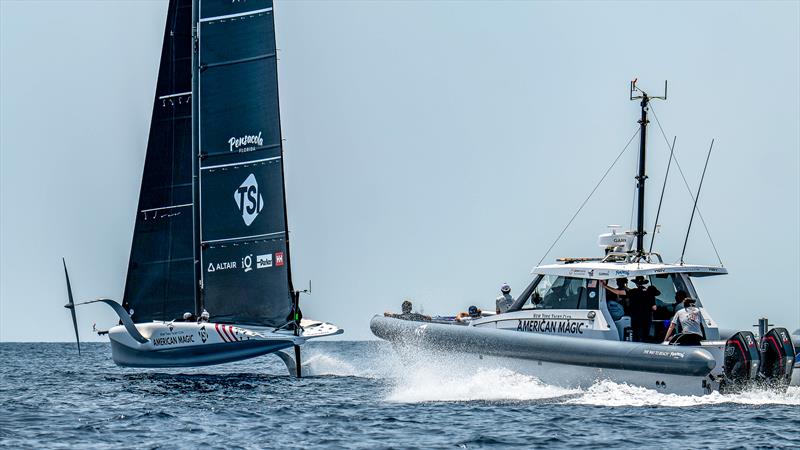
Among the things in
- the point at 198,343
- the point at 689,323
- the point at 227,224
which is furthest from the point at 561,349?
the point at 227,224

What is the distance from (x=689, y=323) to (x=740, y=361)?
1.20m

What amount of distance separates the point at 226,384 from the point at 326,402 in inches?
237

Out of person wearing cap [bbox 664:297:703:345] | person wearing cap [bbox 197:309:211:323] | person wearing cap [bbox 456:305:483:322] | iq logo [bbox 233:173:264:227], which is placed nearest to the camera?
person wearing cap [bbox 664:297:703:345]

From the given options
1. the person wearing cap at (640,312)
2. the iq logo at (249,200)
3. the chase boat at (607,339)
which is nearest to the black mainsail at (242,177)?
the iq logo at (249,200)

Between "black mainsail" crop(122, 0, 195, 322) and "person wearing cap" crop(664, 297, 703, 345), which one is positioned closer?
"person wearing cap" crop(664, 297, 703, 345)

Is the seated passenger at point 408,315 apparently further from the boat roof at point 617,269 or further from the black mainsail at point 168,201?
the black mainsail at point 168,201

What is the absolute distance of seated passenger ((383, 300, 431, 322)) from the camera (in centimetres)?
2886

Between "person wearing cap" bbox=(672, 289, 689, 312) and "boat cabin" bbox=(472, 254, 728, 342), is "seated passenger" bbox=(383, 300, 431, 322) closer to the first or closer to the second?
"boat cabin" bbox=(472, 254, 728, 342)

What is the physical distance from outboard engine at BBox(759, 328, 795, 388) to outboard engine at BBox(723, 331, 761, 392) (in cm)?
24

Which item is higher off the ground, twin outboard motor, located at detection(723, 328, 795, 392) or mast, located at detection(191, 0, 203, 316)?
mast, located at detection(191, 0, 203, 316)

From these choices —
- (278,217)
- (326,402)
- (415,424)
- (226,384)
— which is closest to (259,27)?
(278,217)

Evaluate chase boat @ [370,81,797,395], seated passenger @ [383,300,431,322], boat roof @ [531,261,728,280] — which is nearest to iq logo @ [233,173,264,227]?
seated passenger @ [383,300,431,322]

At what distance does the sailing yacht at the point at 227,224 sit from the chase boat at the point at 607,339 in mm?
6205

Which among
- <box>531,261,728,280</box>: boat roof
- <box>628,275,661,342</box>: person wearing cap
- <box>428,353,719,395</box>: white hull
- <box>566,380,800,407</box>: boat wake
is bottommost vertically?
<box>566,380,800,407</box>: boat wake
